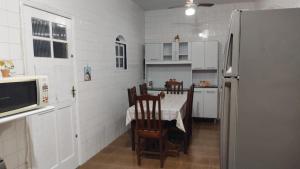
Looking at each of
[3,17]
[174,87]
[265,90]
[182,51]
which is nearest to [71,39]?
[3,17]

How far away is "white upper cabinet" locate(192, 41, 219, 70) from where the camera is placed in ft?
16.6

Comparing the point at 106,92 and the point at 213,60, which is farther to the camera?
the point at 213,60

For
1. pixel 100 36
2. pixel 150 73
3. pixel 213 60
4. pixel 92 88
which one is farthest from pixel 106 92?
pixel 213 60

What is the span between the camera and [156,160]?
318 cm

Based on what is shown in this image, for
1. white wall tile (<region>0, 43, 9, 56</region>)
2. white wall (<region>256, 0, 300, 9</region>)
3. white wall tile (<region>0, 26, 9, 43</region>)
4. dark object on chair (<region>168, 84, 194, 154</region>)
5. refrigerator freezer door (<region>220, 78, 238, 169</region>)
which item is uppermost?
white wall (<region>256, 0, 300, 9</region>)

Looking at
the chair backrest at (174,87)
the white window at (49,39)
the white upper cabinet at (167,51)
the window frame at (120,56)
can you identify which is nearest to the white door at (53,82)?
the white window at (49,39)

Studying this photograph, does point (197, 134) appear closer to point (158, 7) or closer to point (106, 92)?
point (106, 92)

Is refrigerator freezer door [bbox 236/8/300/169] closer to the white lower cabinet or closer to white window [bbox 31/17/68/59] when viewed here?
white window [bbox 31/17/68/59]

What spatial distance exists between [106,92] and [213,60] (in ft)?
9.17

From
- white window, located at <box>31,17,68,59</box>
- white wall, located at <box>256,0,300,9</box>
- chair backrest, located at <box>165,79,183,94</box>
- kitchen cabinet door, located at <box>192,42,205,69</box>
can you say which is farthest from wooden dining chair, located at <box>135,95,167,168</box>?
kitchen cabinet door, located at <box>192,42,205,69</box>

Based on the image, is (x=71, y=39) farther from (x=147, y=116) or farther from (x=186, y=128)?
(x=186, y=128)

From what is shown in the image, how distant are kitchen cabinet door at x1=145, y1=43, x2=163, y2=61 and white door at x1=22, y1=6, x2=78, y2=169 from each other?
290cm

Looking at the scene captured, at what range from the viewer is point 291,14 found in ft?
4.63

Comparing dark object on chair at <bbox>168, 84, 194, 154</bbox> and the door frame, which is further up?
the door frame
